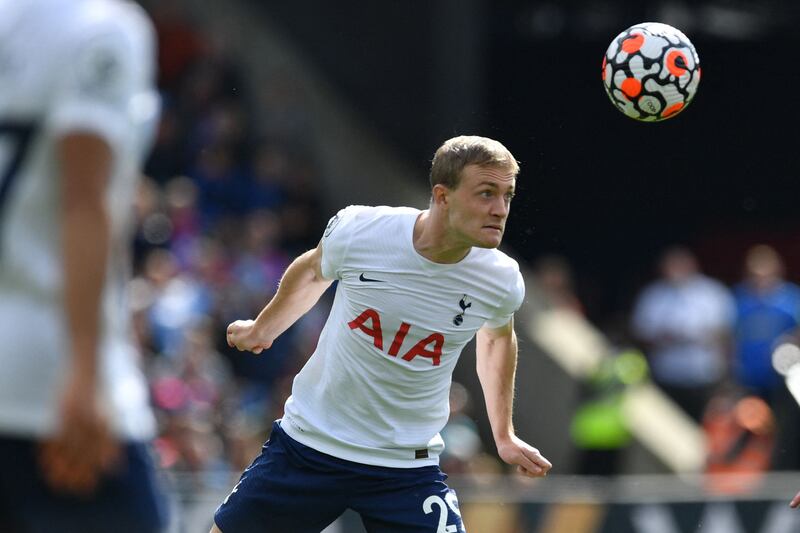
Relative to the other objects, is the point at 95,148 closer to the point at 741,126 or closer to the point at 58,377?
the point at 58,377

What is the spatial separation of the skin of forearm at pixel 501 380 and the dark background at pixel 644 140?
12840 millimetres

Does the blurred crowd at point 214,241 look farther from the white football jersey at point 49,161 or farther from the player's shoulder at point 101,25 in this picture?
the player's shoulder at point 101,25

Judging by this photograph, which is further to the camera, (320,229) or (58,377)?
(320,229)

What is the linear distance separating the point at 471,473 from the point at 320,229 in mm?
4220

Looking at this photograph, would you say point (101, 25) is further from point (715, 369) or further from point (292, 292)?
point (715, 369)

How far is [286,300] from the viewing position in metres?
6.41

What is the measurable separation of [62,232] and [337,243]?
261 centimetres

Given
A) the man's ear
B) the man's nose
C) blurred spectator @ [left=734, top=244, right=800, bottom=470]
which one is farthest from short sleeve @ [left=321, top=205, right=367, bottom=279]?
blurred spectator @ [left=734, top=244, right=800, bottom=470]

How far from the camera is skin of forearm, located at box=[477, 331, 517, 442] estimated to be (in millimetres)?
6430

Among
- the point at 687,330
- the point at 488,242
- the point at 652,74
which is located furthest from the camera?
the point at 687,330

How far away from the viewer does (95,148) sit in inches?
147

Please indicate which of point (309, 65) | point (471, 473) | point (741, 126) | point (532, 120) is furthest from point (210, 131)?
point (741, 126)

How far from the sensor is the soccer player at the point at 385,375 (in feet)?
20.2

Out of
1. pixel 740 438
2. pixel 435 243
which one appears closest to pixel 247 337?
pixel 435 243
